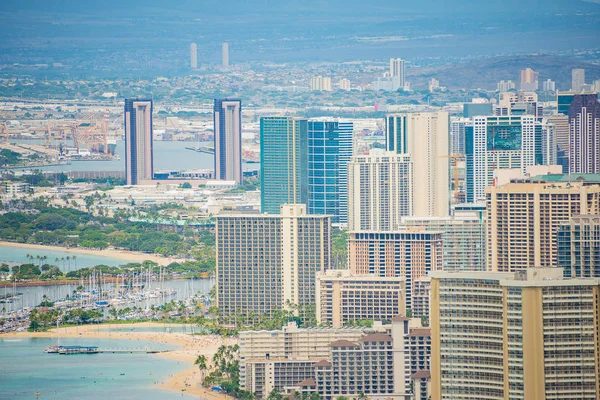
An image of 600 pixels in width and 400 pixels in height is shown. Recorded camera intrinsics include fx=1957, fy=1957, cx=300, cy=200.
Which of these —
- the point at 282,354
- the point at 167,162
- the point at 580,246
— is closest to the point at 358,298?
the point at 282,354

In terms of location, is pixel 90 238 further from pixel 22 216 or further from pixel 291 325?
pixel 291 325

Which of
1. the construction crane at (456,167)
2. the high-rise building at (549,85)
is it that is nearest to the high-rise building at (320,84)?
the high-rise building at (549,85)

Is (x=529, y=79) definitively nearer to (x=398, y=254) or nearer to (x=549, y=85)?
(x=549, y=85)

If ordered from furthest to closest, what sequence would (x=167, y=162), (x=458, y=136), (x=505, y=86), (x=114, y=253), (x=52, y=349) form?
(x=505, y=86) < (x=167, y=162) < (x=458, y=136) < (x=114, y=253) < (x=52, y=349)

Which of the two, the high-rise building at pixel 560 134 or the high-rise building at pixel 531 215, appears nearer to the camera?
the high-rise building at pixel 531 215

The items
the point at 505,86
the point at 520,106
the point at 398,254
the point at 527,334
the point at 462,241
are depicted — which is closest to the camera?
the point at 527,334

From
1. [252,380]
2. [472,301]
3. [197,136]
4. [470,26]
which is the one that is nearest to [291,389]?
[252,380]

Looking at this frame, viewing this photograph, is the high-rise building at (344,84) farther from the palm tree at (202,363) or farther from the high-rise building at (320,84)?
the palm tree at (202,363)
